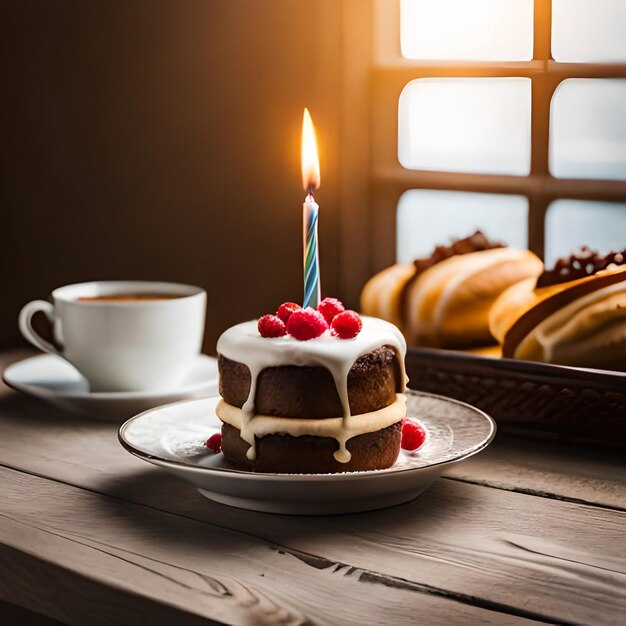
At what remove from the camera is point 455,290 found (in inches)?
46.8

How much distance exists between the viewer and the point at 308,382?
0.86 m

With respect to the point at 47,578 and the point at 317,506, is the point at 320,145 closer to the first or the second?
the point at 317,506

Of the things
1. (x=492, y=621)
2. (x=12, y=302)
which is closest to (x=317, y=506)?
(x=492, y=621)

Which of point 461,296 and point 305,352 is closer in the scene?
point 305,352

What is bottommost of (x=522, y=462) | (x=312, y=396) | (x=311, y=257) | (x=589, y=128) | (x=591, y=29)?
(x=522, y=462)

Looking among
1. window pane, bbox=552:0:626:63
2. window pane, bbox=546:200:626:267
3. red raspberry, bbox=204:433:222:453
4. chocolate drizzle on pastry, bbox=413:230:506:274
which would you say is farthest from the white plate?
window pane, bbox=552:0:626:63

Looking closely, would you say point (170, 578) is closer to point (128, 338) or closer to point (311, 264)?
point (311, 264)

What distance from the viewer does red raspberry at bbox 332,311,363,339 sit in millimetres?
882

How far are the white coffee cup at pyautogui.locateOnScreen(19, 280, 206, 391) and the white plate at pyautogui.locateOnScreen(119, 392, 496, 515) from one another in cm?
16

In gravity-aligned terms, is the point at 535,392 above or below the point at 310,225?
below

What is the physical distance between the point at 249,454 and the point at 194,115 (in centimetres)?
79

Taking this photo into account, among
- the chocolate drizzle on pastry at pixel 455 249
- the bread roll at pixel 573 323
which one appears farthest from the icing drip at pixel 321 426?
the chocolate drizzle on pastry at pixel 455 249

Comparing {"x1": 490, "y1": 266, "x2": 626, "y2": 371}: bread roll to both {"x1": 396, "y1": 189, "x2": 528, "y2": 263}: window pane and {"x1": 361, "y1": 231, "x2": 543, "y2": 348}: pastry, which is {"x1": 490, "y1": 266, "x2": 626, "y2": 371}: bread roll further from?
{"x1": 396, "y1": 189, "x2": 528, "y2": 263}: window pane

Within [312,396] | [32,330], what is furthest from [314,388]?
[32,330]
